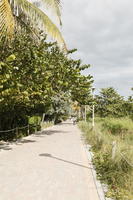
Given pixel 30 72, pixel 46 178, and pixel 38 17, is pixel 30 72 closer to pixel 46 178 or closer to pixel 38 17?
pixel 38 17

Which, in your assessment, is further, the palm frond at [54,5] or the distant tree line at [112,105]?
the distant tree line at [112,105]

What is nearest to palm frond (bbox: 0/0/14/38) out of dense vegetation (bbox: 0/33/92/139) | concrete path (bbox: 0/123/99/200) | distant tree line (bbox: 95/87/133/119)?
dense vegetation (bbox: 0/33/92/139)

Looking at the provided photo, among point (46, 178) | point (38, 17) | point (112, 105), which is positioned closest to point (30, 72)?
point (38, 17)

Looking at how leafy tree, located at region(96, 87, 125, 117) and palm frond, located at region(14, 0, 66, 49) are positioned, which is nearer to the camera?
palm frond, located at region(14, 0, 66, 49)

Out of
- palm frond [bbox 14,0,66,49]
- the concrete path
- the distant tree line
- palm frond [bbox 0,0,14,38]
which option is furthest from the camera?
the distant tree line

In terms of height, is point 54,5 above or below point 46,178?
above

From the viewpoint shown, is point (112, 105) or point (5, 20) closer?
point (5, 20)

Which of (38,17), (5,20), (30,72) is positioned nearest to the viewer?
(5,20)

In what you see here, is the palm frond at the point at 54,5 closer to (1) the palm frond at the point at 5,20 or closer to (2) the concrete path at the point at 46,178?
(1) the palm frond at the point at 5,20

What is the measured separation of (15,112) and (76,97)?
18.5 ft

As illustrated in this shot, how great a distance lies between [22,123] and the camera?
2220 centimetres

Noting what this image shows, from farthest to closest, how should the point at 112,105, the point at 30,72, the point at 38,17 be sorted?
the point at 112,105
the point at 30,72
the point at 38,17

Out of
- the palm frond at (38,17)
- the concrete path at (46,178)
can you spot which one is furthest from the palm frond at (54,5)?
the concrete path at (46,178)

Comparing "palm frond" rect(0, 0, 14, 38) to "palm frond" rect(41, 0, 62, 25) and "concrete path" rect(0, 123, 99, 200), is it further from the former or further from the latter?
"concrete path" rect(0, 123, 99, 200)
